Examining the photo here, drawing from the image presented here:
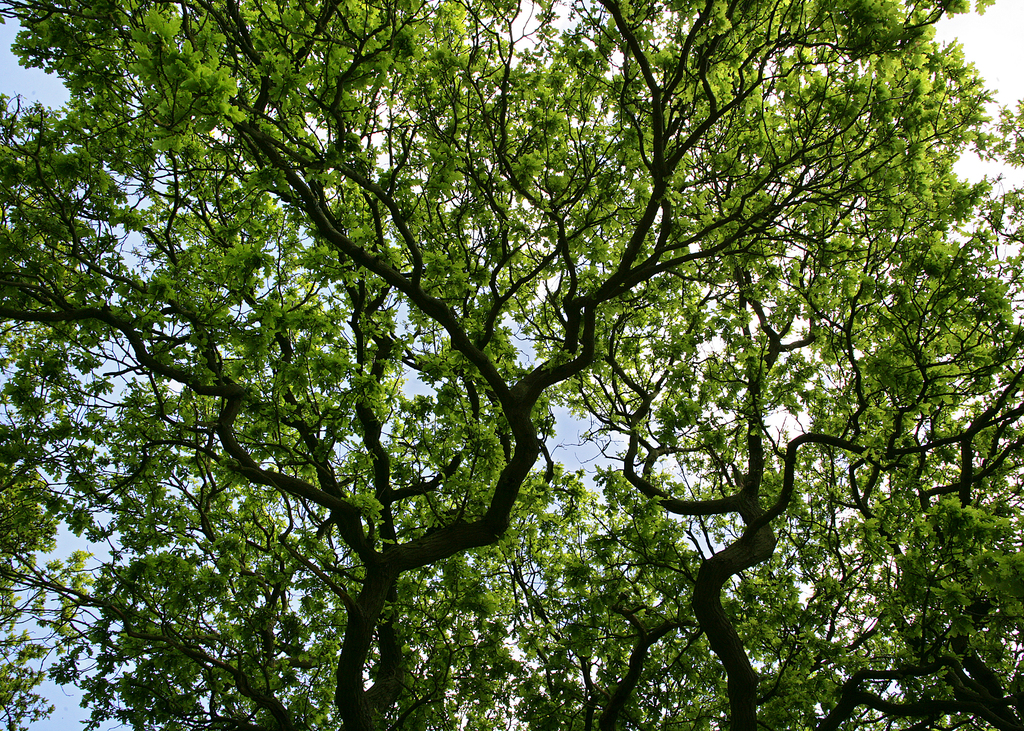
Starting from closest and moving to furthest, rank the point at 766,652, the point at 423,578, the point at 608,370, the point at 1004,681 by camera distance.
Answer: the point at 1004,681 < the point at 766,652 < the point at 423,578 < the point at 608,370

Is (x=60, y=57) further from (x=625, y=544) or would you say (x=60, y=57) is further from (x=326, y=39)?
(x=625, y=544)

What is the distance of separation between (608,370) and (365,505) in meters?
4.68

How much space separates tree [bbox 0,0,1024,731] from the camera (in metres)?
6.67

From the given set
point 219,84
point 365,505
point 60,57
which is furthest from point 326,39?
point 365,505

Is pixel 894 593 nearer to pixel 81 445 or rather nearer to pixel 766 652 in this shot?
pixel 766 652

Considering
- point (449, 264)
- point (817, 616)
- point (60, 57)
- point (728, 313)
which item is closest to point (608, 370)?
point (728, 313)

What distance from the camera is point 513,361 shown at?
8.88m

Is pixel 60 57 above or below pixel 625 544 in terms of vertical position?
above

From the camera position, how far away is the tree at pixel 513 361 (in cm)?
667

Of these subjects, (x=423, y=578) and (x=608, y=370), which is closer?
(x=423, y=578)

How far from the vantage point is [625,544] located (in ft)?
26.8

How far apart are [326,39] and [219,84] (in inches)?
86.6

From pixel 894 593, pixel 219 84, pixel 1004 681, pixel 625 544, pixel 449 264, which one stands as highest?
pixel 449 264

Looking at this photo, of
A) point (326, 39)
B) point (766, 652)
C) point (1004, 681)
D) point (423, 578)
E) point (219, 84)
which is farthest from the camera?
point (423, 578)
